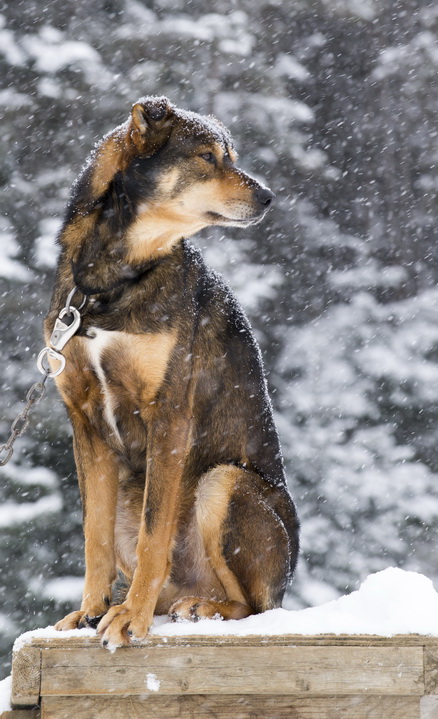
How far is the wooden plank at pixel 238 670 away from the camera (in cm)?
263

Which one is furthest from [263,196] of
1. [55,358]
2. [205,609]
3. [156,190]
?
[205,609]

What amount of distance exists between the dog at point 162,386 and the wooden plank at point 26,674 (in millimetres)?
407

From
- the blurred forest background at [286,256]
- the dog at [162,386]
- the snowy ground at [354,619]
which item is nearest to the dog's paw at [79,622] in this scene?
the dog at [162,386]

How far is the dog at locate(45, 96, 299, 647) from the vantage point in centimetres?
309

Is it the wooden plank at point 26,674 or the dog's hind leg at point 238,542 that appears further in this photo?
the dog's hind leg at point 238,542

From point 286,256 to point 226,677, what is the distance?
256 inches

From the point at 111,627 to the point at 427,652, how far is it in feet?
3.23

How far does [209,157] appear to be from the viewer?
10.8ft

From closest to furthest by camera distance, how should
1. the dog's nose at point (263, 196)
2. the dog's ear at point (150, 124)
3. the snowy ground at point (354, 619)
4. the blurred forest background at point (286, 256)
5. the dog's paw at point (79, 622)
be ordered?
A: the snowy ground at point (354, 619) < the dog's paw at point (79, 622) < the dog's ear at point (150, 124) < the dog's nose at point (263, 196) < the blurred forest background at point (286, 256)

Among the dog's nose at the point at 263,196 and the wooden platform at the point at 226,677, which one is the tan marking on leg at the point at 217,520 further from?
the dog's nose at the point at 263,196

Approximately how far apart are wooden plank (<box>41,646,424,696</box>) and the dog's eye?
69.0 inches

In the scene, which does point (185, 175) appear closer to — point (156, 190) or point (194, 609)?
point (156, 190)

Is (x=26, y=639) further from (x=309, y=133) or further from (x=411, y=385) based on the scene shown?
(x=309, y=133)

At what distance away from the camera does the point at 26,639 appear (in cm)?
265
